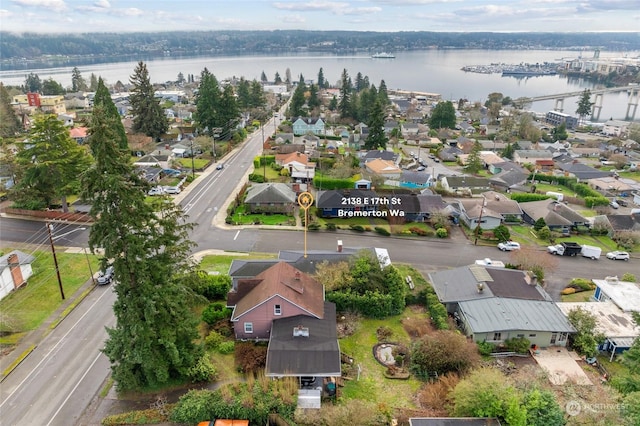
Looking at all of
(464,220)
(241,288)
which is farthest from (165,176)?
(464,220)

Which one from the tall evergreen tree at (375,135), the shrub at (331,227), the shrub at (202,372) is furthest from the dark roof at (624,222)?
the shrub at (202,372)

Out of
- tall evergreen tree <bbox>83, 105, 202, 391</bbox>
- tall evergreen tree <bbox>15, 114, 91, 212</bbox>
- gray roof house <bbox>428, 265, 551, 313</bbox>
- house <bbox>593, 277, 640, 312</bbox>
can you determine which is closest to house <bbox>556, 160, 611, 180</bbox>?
house <bbox>593, 277, 640, 312</bbox>

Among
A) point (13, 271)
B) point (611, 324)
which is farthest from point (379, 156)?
point (13, 271)

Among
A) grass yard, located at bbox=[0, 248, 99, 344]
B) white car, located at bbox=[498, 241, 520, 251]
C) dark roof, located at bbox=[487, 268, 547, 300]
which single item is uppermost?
dark roof, located at bbox=[487, 268, 547, 300]

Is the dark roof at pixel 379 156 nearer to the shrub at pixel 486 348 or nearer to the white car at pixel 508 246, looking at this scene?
the white car at pixel 508 246

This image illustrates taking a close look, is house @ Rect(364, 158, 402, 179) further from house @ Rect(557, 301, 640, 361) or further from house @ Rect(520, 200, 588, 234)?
house @ Rect(557, 301, 640, 361)

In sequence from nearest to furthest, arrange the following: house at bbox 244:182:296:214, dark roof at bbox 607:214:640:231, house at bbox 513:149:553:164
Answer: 1. dark roof at bbox 607:214:640:231
2. house at bbox 244:182:296:214
3. house at bbox 513:149:553:164
